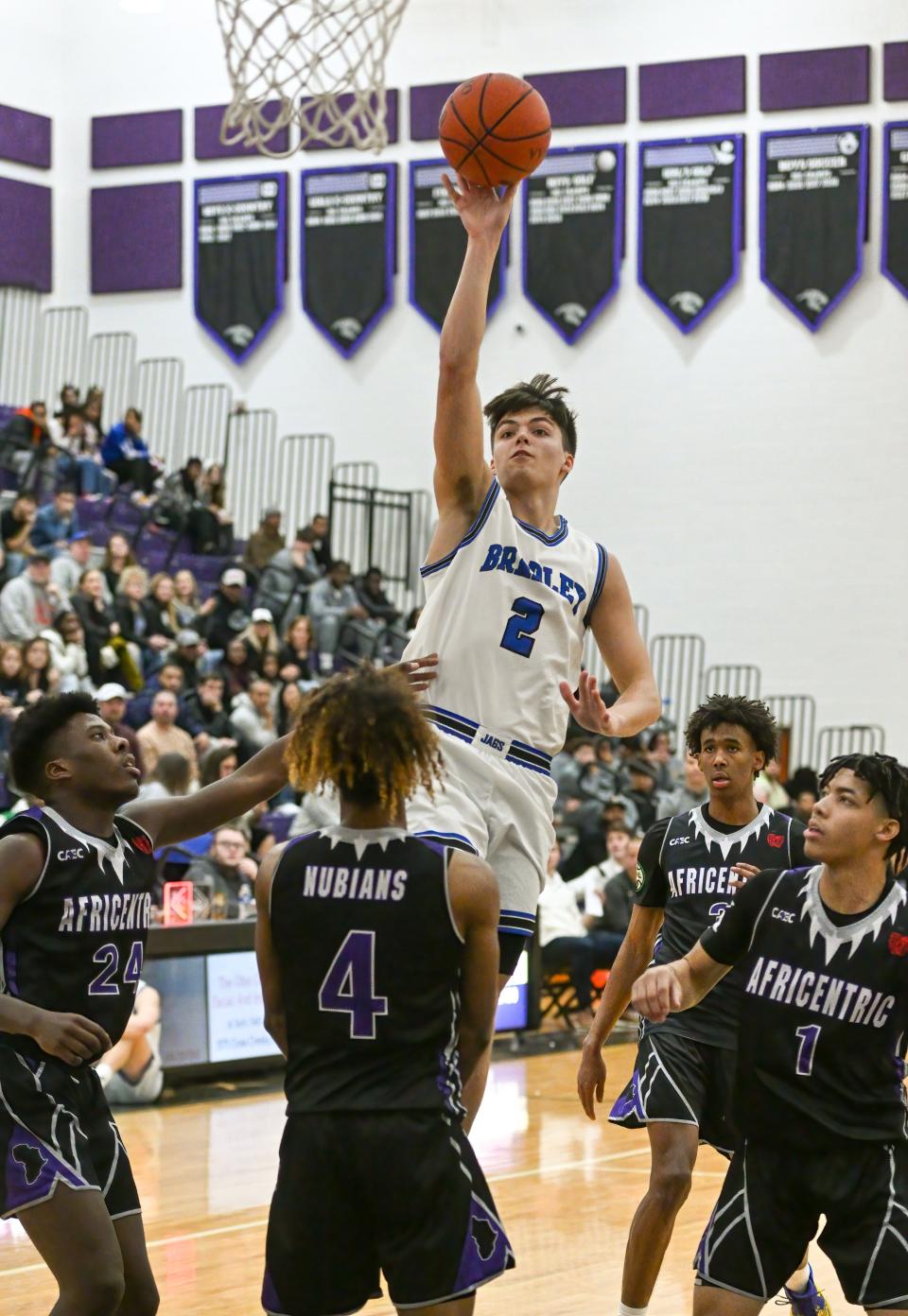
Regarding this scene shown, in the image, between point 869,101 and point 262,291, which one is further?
point 262,291

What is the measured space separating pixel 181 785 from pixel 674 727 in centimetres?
929

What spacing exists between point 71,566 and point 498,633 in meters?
10.8

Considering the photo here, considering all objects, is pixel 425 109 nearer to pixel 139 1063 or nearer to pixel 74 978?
pixel 139 1063

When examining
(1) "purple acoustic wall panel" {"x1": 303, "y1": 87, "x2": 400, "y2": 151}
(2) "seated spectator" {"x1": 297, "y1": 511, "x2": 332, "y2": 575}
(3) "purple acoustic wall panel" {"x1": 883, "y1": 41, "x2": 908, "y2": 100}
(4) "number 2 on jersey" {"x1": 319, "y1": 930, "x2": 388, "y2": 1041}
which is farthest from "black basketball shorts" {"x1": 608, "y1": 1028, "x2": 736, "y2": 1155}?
(1) "purple acoustic wall panel" {"x1": 303, "y1": 87, "x2": 400, "y2": 151}

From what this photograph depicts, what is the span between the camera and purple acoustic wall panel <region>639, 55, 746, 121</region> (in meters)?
20.0

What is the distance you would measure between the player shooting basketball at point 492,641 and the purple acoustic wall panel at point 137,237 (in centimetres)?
1816

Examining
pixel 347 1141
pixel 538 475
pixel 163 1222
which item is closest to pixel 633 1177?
pixel 163 1222

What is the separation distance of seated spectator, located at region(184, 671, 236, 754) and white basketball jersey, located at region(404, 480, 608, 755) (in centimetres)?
910

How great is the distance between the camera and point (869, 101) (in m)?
19.5

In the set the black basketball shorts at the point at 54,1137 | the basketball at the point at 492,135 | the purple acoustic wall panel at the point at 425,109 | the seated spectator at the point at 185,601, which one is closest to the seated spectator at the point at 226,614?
the seated spectator at the point at 185,601

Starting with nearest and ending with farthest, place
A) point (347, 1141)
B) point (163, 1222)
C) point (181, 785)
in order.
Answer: point (347, 1141) → point (163, 1222) → point (181, 785)

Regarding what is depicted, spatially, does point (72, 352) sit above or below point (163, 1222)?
above

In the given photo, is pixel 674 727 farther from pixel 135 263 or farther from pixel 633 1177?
pixel 633 1177

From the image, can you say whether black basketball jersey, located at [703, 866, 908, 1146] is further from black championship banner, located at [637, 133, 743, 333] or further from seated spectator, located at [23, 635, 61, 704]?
black championship banner, located at [637, 133, 743, 333]
